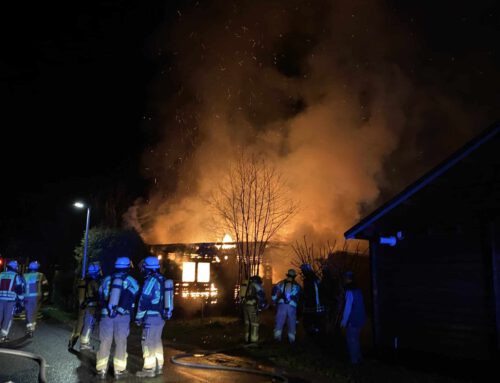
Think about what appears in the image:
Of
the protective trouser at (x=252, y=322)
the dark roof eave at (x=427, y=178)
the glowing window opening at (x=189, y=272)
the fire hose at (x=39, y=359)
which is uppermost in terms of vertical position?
the dark roof eave at (x=427, y=178)

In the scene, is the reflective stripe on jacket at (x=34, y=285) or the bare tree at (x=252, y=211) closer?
the reflective stripe on jacket at (x=34, y=285)

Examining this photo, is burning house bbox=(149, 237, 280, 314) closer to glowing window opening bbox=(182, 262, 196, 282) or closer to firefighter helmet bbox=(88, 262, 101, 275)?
glowing window opening bbox=(182, 262, 196, 282)

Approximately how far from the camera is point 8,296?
10523 millimetres

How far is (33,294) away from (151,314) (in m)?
6.13

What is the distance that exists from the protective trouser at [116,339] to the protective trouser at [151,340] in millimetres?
304

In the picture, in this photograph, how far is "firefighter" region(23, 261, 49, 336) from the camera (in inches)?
447

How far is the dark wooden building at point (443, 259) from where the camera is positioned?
795 centimetres

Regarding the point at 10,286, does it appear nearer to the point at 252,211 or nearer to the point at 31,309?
the point at 31,309

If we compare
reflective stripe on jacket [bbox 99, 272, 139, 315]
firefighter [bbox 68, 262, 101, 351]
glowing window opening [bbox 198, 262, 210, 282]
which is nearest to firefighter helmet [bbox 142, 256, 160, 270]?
reflective stripe on jacket [bbox 99, 272, 139, 315]

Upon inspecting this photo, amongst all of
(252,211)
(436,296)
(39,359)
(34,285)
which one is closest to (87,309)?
(39,359)

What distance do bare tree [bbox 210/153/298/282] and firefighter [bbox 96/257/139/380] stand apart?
844 centimetres

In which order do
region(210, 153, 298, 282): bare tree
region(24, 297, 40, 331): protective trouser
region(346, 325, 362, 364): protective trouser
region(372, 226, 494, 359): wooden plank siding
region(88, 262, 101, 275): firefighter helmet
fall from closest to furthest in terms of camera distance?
region(372, 226, 494, 359): wooden plank siding → region(346, 325, 362, 364): protective trouser → region(88, 262, 101, 275): firefighter helmet → region(24, 297, 40, 331): protective trouser → region(210, 153, 298, 282): bare tree

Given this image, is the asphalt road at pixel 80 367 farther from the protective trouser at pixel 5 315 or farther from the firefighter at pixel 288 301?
the firefighter at pixel 288 301

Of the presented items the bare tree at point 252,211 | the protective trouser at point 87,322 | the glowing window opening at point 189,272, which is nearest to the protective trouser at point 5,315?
the protective trouser at point 87,322
